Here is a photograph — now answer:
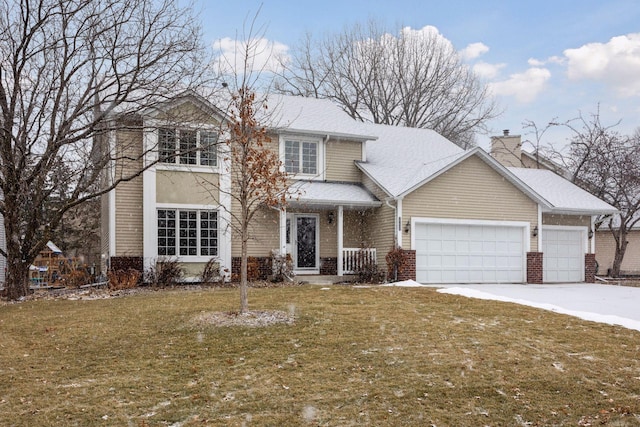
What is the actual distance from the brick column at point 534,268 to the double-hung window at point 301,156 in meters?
7.84

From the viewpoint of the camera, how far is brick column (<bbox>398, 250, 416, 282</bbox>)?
17.5 m

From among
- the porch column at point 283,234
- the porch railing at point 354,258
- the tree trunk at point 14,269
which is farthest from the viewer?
the porch railing at point 354,258

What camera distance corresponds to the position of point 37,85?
13.9 meters

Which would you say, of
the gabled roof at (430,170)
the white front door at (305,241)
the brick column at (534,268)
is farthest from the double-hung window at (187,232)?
the brick column at (534,268)

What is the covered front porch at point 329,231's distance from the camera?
18359 mm

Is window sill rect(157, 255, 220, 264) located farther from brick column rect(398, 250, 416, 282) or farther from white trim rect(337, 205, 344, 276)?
brick column rect(398, 250, 416, 282)

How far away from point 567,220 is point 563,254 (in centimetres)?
125

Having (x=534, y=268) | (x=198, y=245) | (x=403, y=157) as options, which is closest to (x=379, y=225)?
(x=403, y=157)

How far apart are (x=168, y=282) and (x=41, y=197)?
4.07 m

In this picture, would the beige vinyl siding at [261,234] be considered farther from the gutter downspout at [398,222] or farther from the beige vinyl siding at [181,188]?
the gutter downspout at [398,222]

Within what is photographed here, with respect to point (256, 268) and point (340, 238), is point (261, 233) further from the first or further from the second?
point (340, 238)

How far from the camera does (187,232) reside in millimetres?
17375

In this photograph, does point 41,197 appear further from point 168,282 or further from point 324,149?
point 324,149

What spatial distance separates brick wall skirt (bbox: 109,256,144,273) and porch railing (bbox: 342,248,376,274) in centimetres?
624
